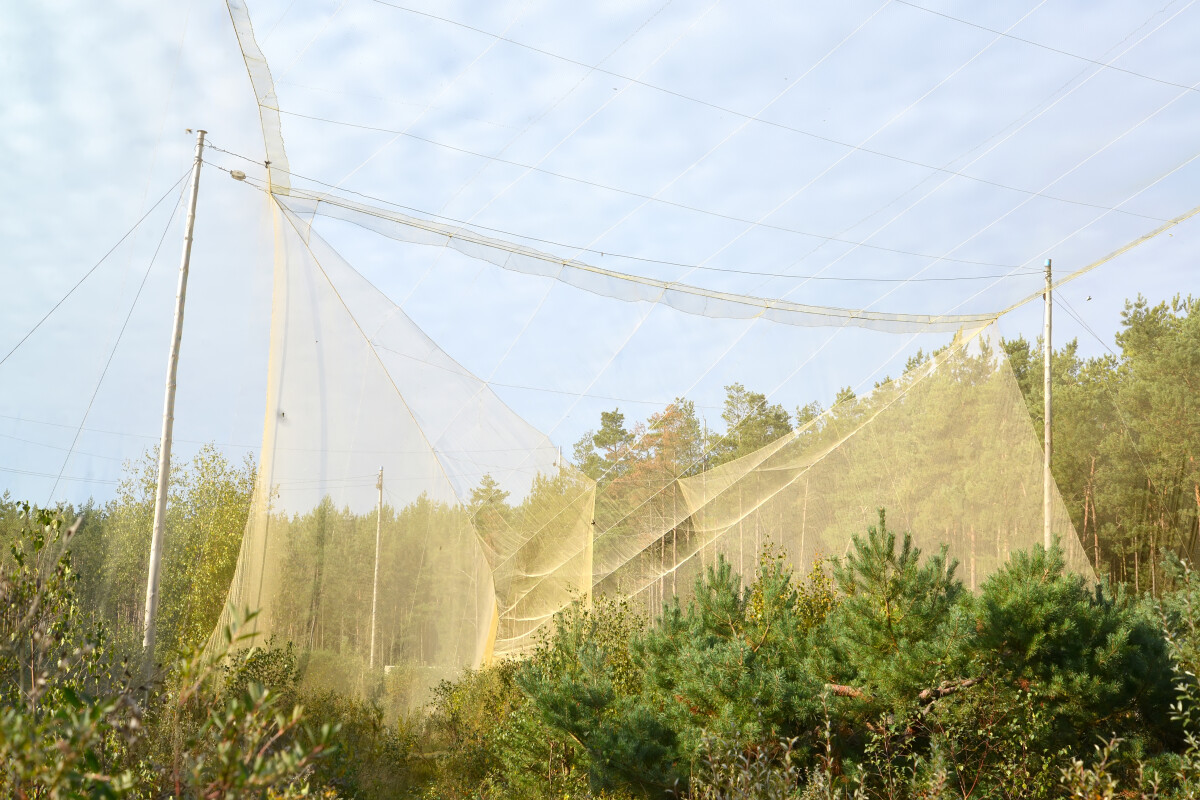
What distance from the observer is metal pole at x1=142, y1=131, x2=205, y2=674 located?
6.30m

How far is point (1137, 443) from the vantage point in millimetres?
20203

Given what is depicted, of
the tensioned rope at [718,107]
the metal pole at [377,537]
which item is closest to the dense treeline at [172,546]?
the metal pole at [377,537]

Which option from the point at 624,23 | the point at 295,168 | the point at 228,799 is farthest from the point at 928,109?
the point at 228,799

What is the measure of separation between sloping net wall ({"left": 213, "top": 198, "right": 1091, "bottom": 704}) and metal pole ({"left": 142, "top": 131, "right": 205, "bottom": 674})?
587 mm

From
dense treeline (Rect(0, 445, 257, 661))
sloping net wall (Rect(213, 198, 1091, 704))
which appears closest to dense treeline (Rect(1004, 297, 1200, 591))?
sloping net wall (Rect(213, 198, 1091, 704))

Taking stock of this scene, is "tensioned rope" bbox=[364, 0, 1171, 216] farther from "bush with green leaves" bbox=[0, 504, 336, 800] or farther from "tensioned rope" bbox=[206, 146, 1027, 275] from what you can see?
"bush with green leaves" bbox=[0, 504, 336, 800]

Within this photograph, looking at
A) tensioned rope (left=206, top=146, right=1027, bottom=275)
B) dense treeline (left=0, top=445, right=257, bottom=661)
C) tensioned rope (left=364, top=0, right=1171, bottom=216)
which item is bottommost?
dense treeline (left=0, top=445, right=257, bottom=661)

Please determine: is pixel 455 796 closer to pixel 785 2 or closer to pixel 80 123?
pixel 80 123

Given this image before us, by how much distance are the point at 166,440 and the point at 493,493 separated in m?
3.21

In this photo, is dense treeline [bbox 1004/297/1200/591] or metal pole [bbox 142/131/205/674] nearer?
metal pole [bbox 142/131/205/674]

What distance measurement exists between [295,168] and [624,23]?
10.2 ft

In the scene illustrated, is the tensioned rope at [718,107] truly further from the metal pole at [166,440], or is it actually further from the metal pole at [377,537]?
the metal pole at [377,537]

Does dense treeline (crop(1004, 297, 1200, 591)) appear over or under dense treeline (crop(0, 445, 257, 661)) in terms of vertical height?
over

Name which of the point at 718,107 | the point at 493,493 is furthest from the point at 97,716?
the point at 718,107
